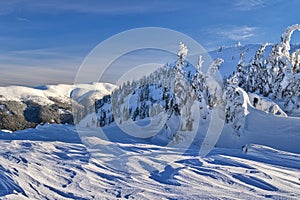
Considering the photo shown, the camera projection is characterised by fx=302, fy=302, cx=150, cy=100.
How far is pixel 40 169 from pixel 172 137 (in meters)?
8.51

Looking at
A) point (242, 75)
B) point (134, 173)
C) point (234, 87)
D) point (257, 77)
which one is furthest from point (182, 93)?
point (242, 75)

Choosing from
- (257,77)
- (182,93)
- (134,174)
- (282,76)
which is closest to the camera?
(134,174)

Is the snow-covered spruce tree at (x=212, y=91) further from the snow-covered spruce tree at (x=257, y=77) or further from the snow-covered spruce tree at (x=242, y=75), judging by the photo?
the snow-covered spruce tree at (x=242, y=75)

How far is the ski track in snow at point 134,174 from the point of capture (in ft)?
19.9

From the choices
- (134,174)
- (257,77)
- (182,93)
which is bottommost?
(134,174)

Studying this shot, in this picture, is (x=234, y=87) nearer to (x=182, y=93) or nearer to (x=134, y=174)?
(x=182, y=93)

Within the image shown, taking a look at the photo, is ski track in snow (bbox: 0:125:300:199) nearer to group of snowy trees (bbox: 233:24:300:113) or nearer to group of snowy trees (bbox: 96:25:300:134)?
group of snowy trees (bbox: 96:25:300:134)

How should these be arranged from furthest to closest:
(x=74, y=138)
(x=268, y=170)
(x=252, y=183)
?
(x=74, y=138), (x=268, y=170), (x=252, y=183)

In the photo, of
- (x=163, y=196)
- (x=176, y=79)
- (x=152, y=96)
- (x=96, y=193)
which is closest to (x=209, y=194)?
(x=163, y=196)

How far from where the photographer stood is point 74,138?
12.4m

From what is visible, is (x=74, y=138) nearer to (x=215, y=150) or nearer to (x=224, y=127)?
(x=215, y=150)

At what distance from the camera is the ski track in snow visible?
238 inches

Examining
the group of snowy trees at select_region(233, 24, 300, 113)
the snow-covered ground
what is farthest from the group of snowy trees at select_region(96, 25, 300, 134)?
the snow-covered ground

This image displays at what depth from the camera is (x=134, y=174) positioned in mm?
7367
